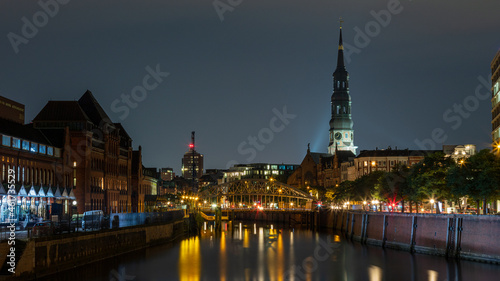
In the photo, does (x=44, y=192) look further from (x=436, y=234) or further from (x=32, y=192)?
(x=436, y=234)

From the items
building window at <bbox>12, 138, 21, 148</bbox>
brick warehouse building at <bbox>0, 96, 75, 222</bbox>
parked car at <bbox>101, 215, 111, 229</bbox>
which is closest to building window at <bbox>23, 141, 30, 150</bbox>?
brick warehouse building at <bbox>0, 96, 75, 222</bbox>

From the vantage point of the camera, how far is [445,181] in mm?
85062

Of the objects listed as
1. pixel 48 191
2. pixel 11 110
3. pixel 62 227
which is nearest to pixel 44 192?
pixel 48 191

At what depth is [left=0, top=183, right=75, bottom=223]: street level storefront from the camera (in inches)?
3002

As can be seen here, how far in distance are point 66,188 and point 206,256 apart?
1165 inches

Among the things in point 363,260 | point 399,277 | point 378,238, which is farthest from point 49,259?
point 378,238

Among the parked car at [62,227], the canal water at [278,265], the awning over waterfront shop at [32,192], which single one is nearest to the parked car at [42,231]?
the parked car at [62,227]

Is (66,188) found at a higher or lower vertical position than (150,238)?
higher

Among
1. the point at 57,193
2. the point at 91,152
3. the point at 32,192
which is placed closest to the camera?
the point at 32,192

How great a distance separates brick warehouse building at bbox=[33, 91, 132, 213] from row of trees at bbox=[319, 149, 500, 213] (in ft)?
159

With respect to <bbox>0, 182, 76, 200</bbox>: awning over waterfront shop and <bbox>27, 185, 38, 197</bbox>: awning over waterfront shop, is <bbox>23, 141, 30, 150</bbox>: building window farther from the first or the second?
<bbox>27, 185, 38, 197</bbox>: awning over waterfront shop

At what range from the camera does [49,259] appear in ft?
168

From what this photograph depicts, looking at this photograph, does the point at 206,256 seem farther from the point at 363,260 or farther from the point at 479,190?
the point at 479,190

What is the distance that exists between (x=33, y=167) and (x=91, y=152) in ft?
79.5
